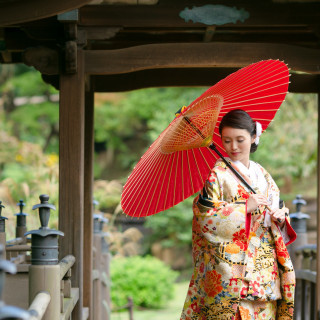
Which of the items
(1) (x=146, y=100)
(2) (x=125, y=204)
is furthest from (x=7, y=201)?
(2) (x=125, y=204)

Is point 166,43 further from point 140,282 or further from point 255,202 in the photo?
point 140,282

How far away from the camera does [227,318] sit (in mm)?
2998

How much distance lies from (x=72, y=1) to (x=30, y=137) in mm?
12869

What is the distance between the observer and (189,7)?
14.3ft

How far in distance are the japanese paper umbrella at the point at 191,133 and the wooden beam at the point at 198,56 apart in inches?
29.8

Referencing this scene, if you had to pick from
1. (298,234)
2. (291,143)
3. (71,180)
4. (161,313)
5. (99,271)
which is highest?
(291,143)

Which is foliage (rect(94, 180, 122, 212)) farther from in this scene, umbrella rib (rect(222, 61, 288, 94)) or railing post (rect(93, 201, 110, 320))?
umbrella rib (rect(222, 61, 288, 94))

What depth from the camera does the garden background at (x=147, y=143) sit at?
12906mm

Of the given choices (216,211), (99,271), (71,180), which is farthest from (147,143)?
(216,211)

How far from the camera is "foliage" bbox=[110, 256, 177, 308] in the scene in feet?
36.6

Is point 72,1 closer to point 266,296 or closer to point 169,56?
point 169,56

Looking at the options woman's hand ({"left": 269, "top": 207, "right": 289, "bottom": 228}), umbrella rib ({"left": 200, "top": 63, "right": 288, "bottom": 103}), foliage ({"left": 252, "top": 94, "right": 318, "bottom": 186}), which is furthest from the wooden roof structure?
foliage ({"left": 252, "top": 94, "right": 318, "bottom": 186})

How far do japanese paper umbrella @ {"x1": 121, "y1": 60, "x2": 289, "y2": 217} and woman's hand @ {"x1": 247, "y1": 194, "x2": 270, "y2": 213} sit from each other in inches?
19.2

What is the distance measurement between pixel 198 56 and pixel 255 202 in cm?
160
